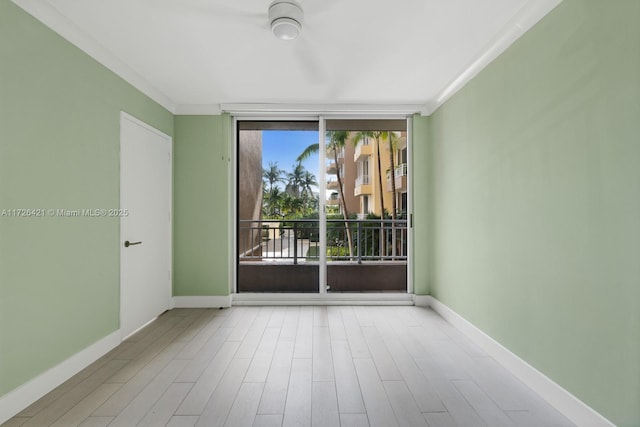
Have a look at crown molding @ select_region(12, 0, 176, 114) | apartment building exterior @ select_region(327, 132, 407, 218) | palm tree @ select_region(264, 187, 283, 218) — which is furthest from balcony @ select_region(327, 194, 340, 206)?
crown molding @ select_region(12, 0, 176, 114)

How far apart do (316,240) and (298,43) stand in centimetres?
261

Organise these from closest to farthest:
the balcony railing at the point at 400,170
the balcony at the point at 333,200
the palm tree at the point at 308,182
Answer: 1. the palm tree at the point at 308,182
2. the balcony at the point at 333,200
3. the balcony railing at the point at 400,170

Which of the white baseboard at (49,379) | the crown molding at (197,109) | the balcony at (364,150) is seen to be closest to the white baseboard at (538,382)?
the white baseboard at (49,379)

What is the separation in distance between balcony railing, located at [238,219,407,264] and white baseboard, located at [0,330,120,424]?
1.97 meters

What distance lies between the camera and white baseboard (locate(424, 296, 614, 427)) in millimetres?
1728

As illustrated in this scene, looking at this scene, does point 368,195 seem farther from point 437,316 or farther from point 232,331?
point 232,331

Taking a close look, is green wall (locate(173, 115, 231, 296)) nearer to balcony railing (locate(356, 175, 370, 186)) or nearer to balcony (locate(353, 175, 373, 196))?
balcony (locate(353, 175, 373, 196))

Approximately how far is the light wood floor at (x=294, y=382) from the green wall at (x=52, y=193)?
0.37m

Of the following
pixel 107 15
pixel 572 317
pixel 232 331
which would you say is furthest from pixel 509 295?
pixel 107 15

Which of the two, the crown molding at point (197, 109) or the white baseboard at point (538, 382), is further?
the crown molding at point (197, 109)

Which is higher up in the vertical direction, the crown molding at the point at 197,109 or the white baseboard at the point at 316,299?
the crown molding at the point at 197,109

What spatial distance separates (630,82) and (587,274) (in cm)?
97

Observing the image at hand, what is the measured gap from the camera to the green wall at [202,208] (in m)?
4.04

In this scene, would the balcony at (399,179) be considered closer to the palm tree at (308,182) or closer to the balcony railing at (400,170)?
the balcony railing at (400,170)
